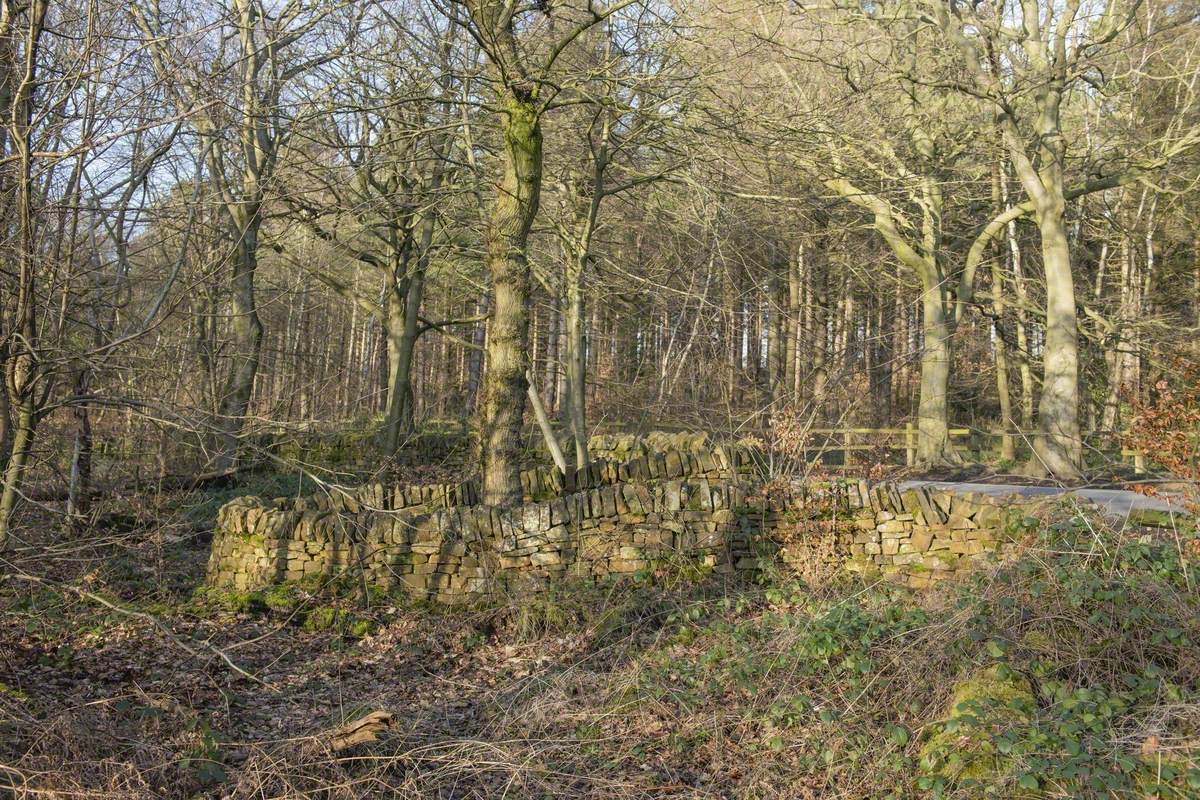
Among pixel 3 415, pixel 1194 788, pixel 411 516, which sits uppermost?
pixel 3 415

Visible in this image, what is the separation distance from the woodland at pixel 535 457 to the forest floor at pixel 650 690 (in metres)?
0.03

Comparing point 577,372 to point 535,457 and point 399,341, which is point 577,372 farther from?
point 399,341

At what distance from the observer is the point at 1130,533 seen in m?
6.86

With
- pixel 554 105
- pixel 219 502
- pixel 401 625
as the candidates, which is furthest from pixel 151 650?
pixel 554 105

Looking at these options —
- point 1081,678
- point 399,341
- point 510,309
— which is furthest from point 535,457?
point 1081,678

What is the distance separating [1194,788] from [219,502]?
1164cm

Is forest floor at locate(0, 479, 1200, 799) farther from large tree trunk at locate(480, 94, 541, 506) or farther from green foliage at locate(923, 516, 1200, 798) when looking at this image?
large tree trunk at locate(480, 94, 541, 506)

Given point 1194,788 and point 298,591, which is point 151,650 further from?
point 1194,788

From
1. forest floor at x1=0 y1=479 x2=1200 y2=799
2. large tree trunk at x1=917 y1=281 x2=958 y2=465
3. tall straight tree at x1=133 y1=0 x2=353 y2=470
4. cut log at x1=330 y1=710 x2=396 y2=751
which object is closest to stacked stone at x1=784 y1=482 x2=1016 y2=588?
forest floor at x1=0 y1=479 x2=1200 y2=799

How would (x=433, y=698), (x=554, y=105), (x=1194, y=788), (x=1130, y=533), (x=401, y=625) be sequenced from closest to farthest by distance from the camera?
(x=1194, y=788) < (x=433, y=698) < (x=1130, y=533) < (x=401, y=625) < (x=554, y=105)

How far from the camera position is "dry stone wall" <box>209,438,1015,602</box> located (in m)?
8.26

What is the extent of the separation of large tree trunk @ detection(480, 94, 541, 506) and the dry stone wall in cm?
117

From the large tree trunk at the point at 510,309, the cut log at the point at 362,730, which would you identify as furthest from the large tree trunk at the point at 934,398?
the cut log at the point at 362,730

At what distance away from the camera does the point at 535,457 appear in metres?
16.5
